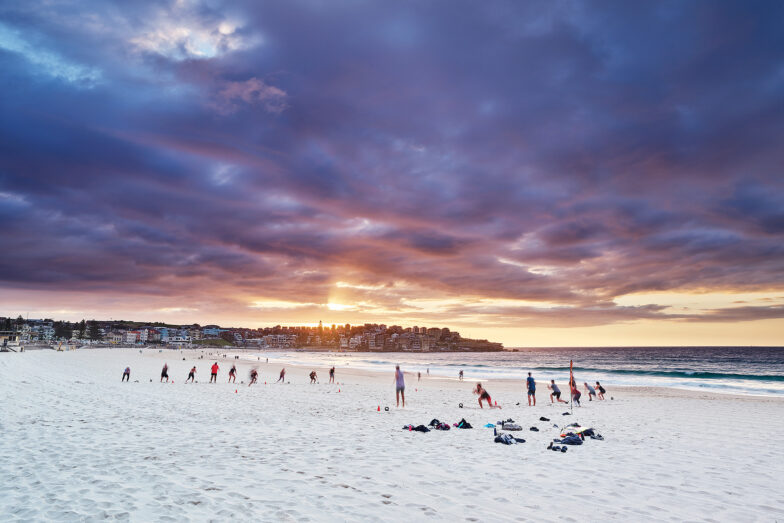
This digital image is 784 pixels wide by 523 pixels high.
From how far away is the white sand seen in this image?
729cm

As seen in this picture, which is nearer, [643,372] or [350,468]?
[350,468]

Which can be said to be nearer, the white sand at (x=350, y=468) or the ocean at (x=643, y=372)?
the white sand at (x=350, y=468)

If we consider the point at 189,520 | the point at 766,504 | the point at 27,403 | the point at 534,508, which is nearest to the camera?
the point at 189,520

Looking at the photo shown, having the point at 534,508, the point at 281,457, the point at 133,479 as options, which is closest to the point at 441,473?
the point at 534,508

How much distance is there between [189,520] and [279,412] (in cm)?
1251

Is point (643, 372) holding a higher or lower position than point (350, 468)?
lower

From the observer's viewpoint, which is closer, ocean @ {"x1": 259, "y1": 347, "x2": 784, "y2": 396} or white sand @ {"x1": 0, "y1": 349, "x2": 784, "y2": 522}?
white sand @ {"x1": 0, "y1": 349, "x2": 784, "y2": 522}

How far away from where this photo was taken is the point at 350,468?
9.80m

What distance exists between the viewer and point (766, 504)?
8398 millimetres

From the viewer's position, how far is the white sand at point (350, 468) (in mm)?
7285

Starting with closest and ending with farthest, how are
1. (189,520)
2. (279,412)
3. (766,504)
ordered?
(189,520) → (766,504) → (279,412)

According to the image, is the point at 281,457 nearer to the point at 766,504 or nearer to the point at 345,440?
the point at 345,440

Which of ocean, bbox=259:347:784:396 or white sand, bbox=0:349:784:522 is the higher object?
white sand, bbox=0:349:784:522

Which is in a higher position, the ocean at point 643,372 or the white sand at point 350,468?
the white sand at point 350,468
